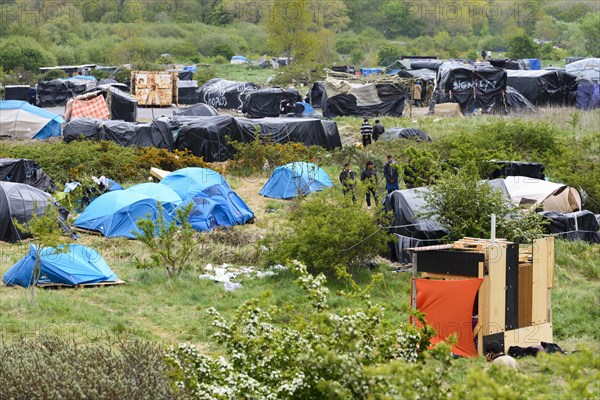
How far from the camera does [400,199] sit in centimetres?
1761

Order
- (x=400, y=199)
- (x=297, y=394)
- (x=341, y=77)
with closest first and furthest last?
(x=297, y=394) → (x=400, y=199) → (x=341, y=77)

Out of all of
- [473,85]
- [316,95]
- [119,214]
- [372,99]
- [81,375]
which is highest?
[81,375]

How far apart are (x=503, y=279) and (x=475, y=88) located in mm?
25986

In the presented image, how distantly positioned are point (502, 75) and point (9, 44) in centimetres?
4103

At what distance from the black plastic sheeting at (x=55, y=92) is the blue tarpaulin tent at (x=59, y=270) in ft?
112

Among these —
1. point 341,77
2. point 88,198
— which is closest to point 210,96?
point 341,77

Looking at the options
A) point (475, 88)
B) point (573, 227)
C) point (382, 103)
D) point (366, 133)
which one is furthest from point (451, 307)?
point (475, 88)

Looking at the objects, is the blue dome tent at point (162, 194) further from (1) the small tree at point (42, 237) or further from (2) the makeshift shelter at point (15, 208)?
(1) the small tree at point (42, 237)

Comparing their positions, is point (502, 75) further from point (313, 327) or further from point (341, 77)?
point (313, 327)

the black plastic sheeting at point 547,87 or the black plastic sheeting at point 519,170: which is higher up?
the black plastic sheeting at point 519,170

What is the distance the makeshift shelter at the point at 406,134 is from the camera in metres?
28.9

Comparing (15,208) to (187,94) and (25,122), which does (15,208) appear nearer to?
(25,122)

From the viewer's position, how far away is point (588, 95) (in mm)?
39875

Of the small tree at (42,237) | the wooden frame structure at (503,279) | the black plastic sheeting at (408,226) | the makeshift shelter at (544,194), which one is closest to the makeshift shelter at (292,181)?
the makeshift shelter at (544,194)
